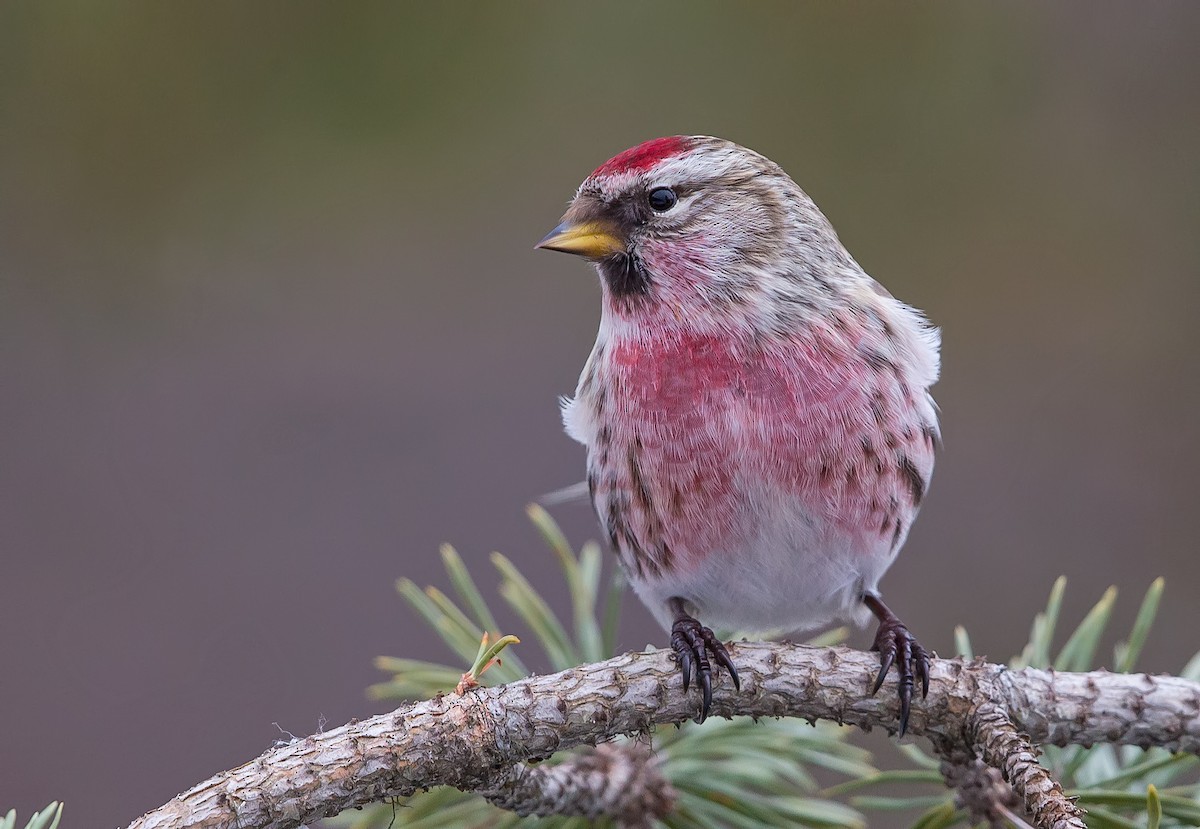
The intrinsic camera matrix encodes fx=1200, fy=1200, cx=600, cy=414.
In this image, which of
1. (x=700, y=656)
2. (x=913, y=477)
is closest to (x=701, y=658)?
(x=700, y=656)

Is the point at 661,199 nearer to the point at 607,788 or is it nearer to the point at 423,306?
the point at 607,788

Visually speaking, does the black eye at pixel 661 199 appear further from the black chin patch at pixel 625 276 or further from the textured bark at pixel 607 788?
the textured bark at pixel 607 788

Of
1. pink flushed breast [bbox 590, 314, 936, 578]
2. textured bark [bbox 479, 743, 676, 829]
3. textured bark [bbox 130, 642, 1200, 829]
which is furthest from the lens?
pink flushed breast [bbox 590, 314, 936, 578]

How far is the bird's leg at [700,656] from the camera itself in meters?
1.17

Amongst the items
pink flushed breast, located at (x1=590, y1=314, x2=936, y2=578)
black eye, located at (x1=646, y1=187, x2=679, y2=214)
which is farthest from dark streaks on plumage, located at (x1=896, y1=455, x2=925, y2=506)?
black eye, located at (x1=646, y1=187, x2=679, y2=214)

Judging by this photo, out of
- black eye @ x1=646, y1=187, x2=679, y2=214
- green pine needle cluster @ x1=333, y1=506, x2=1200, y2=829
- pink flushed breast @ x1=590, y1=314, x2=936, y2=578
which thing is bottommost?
green pine needle cluster @ x1=333, y1=506, x2=1200, y2=829

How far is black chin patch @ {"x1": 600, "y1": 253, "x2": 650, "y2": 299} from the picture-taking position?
5.01 feet

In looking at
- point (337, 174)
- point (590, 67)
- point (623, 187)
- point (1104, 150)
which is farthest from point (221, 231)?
point (1104, 150)

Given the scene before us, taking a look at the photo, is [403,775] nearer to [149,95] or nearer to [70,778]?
[149,95]

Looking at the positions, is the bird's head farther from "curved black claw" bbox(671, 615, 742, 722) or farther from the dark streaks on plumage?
"curved black claw" bbox(671, 615, 742, 722)

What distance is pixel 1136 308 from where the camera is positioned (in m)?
2.61

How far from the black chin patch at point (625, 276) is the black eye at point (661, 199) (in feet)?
0.25

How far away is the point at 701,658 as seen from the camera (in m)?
1.23

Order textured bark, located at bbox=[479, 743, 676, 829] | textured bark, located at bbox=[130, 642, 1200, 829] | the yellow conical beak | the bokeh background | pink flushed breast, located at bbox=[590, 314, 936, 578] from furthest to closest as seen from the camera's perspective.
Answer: the bokeh background < the yellow conical beak < pink flushed breast, located at bbox=[590, 314, 936, 578] < textured bark, located at bbox=[479, 743, 676, 829] < textured bark, located at bbox=[130, 642, 1200, 829]
